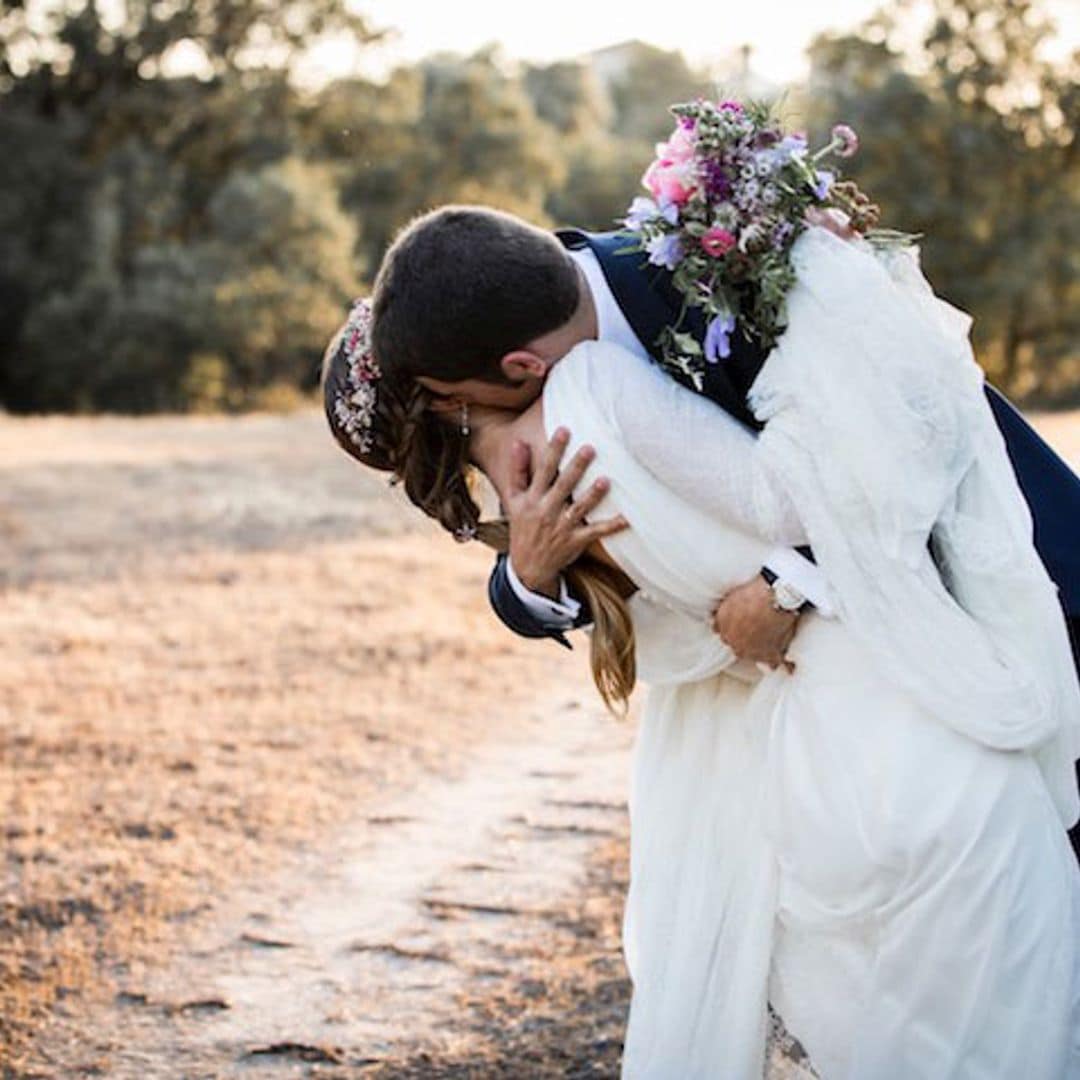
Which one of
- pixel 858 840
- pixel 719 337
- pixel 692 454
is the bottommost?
pixel 858 840

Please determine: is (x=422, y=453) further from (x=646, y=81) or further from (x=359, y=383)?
(x=646, y=81)

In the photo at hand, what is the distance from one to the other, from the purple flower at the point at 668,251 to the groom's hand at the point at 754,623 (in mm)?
558

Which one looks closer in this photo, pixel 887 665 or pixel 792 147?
pixel 887 665

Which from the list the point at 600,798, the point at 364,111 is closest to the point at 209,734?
the point at 600,798

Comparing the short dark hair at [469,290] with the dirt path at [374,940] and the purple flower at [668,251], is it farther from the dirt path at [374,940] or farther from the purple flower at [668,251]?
the dirt path at [374,940]

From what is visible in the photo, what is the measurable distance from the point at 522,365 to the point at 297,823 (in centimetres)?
418

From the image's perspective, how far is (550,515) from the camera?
2979 mm

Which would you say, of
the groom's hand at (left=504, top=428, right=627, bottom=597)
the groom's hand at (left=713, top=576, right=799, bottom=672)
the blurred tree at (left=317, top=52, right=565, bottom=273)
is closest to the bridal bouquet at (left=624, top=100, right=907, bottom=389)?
the groom's hand at (left=504, top=428, right=627, bottom=597)

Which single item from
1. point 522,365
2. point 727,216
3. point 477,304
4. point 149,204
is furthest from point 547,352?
point 149,204

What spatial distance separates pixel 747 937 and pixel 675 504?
0.87 m

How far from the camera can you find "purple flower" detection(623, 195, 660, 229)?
9.89ft

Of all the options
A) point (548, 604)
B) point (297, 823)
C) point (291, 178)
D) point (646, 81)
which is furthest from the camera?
point (646, 81)

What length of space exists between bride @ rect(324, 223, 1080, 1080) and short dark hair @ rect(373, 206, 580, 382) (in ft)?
0.36

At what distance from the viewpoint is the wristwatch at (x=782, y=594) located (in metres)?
2.92
